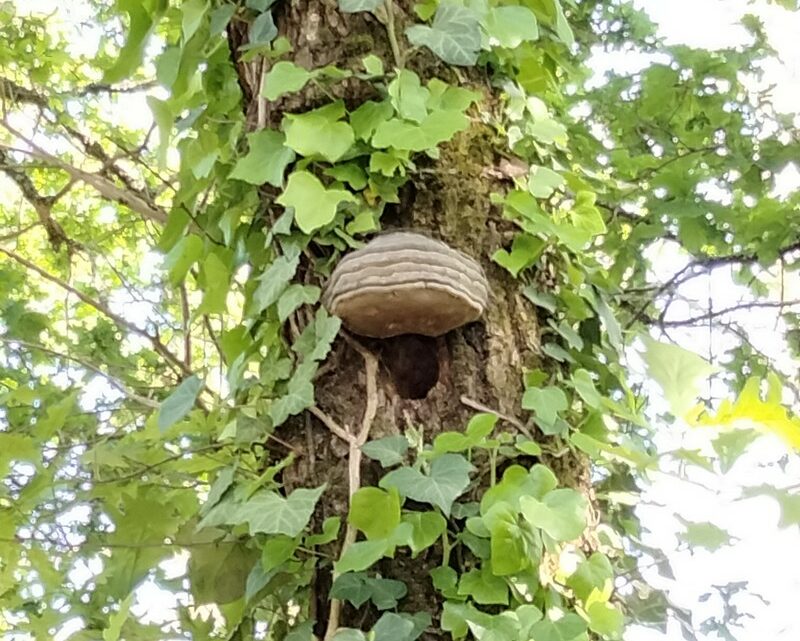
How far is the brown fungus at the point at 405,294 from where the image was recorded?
997 millimetres

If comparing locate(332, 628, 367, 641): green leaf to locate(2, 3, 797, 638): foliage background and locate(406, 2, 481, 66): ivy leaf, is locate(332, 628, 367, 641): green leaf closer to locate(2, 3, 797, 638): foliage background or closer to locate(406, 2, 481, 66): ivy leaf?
locate(2, 3, 797, 638): foliage background

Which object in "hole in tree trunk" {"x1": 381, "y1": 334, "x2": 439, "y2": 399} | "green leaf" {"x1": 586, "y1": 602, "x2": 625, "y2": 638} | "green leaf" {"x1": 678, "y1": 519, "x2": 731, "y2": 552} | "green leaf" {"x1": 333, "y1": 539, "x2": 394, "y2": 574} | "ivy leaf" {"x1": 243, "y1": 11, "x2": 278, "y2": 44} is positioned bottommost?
"green leaf" {"x1": 586, "y1": 602, "x2": 625, "y2": 638}

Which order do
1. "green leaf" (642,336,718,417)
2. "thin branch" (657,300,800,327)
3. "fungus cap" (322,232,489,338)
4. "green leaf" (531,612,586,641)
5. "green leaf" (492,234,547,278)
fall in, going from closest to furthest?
"green leaf" (642,336,718,417), "green leaf" (531,612,586,641), "fungus cap" (322,232,489,338), "green leaf" (492,234,547,278), "thin branch" (657,300,800,327)

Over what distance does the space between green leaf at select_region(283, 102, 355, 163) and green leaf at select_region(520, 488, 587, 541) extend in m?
0.44

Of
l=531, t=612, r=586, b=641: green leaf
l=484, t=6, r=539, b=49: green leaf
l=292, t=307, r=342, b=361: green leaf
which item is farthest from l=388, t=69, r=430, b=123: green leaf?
l=531, t=612, r=586, b=641: green leaf

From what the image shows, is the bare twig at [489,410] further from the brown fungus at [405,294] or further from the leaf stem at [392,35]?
the leaf stem at [392,35]

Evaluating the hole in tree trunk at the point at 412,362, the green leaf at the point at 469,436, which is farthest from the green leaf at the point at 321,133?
the green leaf at the point at 469,436

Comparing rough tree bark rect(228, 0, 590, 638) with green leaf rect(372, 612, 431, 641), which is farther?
rough tree bark rect(228, 0, 590, 638)

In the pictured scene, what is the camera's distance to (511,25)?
1126 mm

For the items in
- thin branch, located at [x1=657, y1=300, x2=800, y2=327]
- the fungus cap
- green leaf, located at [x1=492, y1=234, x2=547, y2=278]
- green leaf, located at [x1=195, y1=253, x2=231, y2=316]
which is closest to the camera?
the fungus cap

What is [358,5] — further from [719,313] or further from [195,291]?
[719,313]

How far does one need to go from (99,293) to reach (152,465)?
1395 mm

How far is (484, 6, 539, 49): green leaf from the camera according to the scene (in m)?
1.12

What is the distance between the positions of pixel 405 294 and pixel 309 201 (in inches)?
6.2
